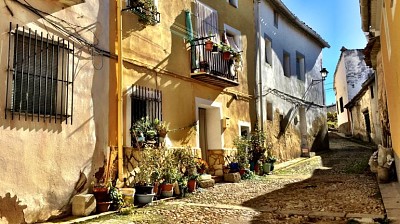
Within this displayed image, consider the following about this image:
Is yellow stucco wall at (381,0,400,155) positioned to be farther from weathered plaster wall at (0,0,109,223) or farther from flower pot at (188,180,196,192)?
weathered plaster wall at (0,0,109,223)

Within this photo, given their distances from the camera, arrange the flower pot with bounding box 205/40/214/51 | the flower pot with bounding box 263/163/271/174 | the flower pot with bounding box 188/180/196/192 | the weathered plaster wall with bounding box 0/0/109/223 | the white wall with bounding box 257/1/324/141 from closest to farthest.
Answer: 1. the weathered plaster wall with bounding box 0/0/109/223
2. the flower pot with bounding box 188/180/196/192
3. the flower pot with bounding box 205/40/214/51
4. the flower pot with bounding box 263/163/271/174
5. the white wall with bounding box 257/1/324/141

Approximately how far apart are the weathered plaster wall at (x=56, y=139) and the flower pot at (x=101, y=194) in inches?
10.1

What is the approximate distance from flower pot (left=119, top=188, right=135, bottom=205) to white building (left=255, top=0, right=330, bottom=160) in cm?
820

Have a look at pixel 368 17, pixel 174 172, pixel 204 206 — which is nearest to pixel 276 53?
pixel 368 17

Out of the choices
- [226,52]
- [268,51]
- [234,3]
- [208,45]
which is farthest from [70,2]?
[268,51]

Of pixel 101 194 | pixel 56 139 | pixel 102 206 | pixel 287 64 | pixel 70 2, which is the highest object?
pixel 287 64

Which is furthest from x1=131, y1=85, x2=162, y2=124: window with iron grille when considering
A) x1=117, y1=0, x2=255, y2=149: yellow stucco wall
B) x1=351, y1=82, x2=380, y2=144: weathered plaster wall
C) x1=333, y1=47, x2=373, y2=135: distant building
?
x1=333, y1=47, x2=373, y2=135: distant building

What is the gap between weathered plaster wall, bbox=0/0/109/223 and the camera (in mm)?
5785

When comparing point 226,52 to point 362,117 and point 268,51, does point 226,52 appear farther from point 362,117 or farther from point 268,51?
point 362,117

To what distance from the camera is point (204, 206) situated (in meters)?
7.45

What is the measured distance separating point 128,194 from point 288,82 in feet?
41.3

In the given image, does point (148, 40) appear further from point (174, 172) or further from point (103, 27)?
point (174, 172)

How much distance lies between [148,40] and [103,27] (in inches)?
67.1

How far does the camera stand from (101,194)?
704 centimetres
